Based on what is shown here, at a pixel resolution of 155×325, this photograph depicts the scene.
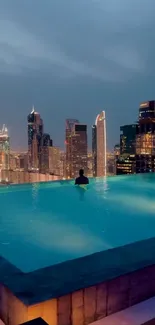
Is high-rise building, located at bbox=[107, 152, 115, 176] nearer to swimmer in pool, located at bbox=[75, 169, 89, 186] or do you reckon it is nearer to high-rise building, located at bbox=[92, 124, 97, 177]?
high-rise building, located at bbox=[92, 124, 97, 177]

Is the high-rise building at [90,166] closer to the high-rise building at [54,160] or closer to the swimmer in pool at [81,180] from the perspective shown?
the high-rise building at [54,160]

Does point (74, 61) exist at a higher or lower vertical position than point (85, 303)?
higher

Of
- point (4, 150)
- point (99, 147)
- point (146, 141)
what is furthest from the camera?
point (4, 150)

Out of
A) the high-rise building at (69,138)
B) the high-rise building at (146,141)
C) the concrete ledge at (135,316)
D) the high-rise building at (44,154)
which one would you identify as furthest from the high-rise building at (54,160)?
the concrete ledge at (135,316)

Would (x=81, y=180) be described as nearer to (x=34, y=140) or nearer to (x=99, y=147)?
(x=99, y=147)

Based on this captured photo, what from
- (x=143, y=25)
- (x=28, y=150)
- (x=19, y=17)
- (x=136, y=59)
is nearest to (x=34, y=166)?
(x=28, y=150)

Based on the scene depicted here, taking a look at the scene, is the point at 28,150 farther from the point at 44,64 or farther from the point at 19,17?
the point at 44,64

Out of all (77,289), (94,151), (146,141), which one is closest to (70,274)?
(77,289)

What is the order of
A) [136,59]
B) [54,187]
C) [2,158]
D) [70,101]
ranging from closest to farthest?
1. [54,187]
2. [2,158]
3. [136,59]
4. [70,101]
